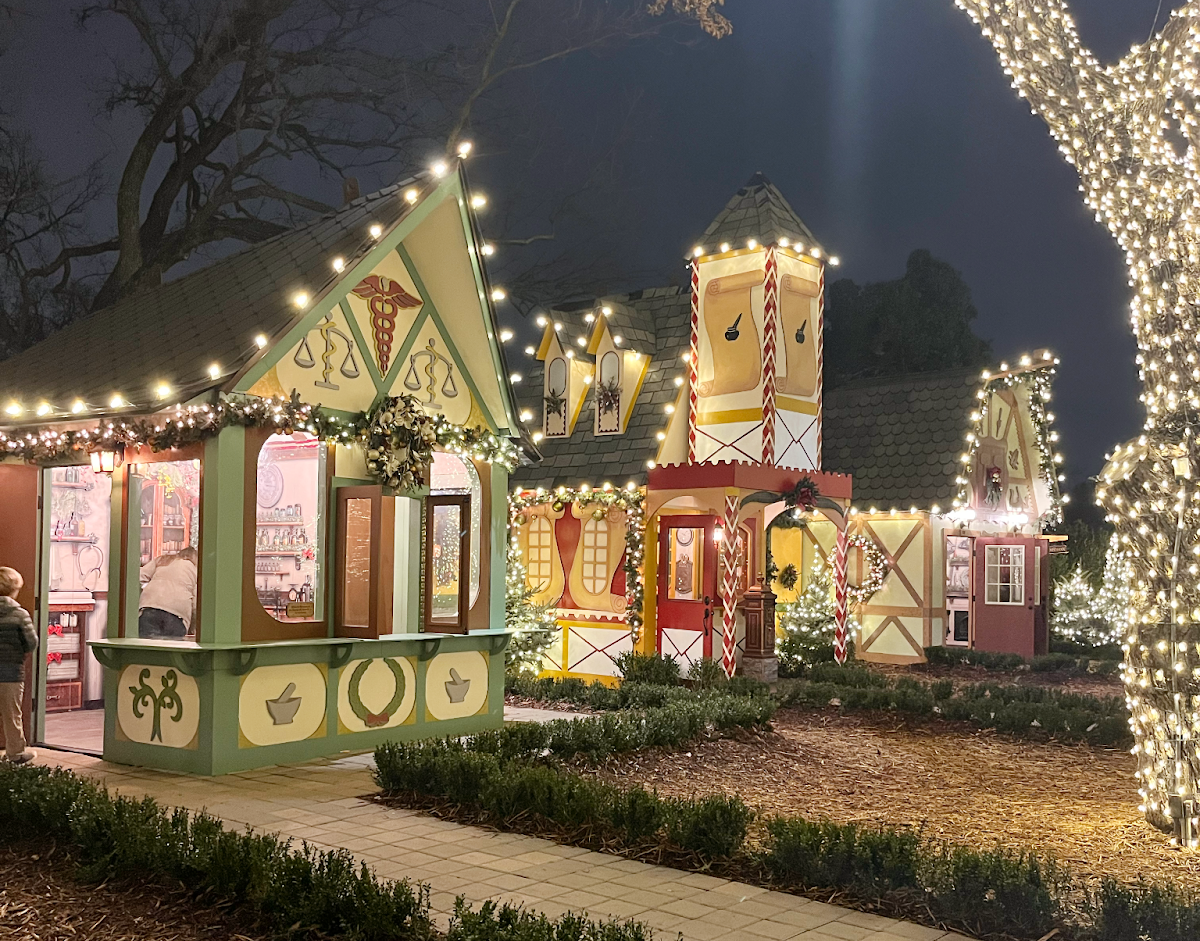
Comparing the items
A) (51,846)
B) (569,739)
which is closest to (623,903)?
(51,846)

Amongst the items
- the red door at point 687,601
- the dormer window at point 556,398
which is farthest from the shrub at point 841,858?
the dormer window at point 556,398

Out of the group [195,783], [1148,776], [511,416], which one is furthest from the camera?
[511,416]

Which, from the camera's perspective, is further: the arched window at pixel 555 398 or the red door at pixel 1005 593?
the red door at pixel 1005 593

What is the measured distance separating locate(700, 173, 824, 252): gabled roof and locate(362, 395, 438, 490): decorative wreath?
25.4ft

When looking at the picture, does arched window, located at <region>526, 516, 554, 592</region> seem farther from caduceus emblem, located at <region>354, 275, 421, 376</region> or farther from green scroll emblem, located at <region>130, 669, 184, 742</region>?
green scroll emblem, located at <region>130, 669, 184, 742</region>

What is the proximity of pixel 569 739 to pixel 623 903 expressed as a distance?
3.95 m

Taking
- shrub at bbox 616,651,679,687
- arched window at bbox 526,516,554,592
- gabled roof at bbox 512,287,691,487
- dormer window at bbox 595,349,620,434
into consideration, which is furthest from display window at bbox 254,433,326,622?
dormer window at bbox 595,349,620,434

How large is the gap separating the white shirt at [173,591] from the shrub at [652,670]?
5.48 meters

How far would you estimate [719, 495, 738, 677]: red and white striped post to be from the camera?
1609 centimetres

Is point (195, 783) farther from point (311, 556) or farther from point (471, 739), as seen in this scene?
point (311, 556)

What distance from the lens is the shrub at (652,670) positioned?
14.7 m

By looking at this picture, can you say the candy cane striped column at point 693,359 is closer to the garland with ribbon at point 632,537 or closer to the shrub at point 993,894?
the garland with ribbon at point 632,537

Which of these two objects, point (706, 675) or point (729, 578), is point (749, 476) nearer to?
point (729, 578)

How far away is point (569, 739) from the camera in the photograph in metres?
9.69
